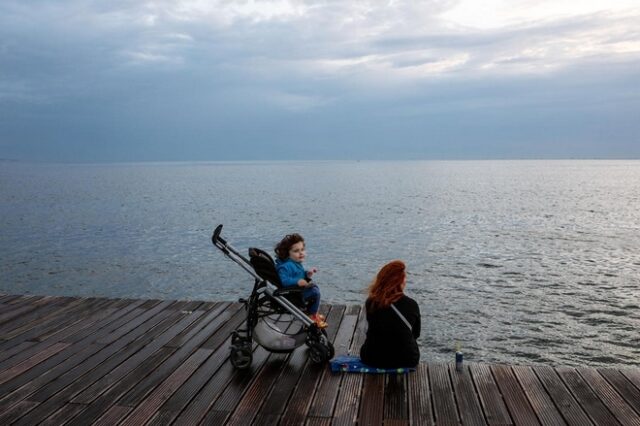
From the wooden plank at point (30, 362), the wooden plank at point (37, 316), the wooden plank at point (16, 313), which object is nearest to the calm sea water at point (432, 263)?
the wooden plank at point (37, 316)

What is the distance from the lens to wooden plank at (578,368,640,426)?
5.04 metres

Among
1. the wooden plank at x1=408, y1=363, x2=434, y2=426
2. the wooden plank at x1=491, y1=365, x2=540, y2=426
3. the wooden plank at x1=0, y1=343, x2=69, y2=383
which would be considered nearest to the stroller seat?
the wooden plank at x1=408, y1=363, x2=434, y2=426

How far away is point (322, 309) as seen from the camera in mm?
9047

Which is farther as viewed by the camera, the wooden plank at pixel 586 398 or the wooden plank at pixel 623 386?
the wooden plank at pixel 623 386

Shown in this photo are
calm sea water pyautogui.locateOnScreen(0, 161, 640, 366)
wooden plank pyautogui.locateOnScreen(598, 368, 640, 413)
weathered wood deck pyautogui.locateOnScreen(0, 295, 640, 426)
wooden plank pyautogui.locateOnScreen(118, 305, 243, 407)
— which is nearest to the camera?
weathered wood deck pyautogui.locateOnScreen(0, 295, 640, 426)

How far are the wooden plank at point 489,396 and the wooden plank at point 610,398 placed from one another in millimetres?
1007

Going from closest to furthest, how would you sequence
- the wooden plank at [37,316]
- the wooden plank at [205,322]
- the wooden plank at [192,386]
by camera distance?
the wooden plank at [192,386], the wooden plank at [205,322], the wooden plank at [37,316]

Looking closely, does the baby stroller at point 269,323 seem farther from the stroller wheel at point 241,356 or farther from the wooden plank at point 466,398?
the wooden plank at point 466,398

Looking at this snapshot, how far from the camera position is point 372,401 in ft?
17.7

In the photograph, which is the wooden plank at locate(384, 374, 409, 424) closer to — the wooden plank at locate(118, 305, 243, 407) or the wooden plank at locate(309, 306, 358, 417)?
the wooden plank at locate(309, 306, 358, 417)

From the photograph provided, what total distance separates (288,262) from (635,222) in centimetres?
3642

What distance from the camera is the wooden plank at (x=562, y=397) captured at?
503 cm

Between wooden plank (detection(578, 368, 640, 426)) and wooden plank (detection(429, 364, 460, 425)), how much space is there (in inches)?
58.3

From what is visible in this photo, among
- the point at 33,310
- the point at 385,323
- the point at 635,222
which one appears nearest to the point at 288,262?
the point at 385,323
